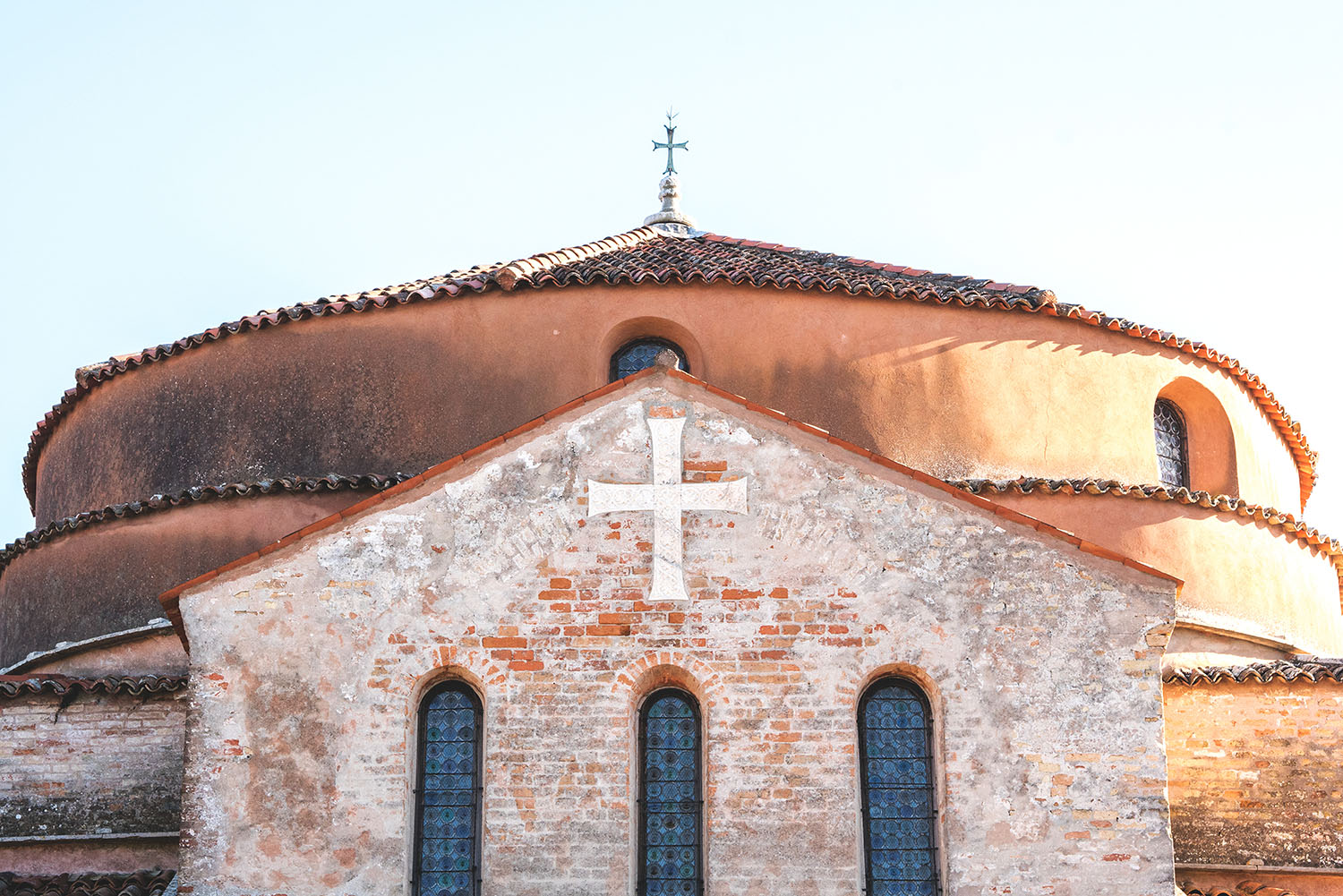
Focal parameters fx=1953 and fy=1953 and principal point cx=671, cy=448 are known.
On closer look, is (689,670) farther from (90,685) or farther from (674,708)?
(90,685)

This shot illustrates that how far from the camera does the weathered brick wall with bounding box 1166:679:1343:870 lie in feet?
48.7

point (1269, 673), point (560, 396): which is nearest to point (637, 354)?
point (560, 396)

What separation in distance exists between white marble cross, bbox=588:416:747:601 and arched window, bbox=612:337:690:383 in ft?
12.8

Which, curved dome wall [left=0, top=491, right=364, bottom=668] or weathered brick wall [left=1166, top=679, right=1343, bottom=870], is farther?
curved dome wall [left=0, top=491, right=364, bottom=668]

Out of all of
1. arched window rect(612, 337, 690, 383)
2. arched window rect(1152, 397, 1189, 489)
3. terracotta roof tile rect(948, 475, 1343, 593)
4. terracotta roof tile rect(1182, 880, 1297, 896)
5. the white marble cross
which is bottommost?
terracotta roof tile rect(1182, 880, 1297, 896)

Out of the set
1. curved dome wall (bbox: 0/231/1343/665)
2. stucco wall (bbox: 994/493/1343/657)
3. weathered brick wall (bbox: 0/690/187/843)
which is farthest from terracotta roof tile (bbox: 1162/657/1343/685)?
weathered brick wall (bbox: 0/690/187/843)

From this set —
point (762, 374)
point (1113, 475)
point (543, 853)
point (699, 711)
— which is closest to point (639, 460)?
point (699, 711)

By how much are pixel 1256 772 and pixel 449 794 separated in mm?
6426

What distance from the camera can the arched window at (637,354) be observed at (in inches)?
672

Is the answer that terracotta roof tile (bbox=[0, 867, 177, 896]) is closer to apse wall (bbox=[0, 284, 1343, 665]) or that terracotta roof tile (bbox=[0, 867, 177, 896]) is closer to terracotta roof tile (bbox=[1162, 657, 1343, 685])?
apse wall (bbox=[0, 284, 1343, 665])

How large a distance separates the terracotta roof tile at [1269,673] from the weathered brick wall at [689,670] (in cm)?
281

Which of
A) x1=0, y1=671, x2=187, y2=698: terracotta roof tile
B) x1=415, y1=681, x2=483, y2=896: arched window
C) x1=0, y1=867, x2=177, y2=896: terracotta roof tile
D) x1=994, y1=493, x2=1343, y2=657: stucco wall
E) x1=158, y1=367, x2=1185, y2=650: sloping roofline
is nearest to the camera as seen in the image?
x1=415, y1=681, x2=483, y2=896: arched window

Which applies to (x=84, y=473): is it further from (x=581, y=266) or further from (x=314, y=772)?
(x=314, y=772)

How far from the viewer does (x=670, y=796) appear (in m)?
12.7
